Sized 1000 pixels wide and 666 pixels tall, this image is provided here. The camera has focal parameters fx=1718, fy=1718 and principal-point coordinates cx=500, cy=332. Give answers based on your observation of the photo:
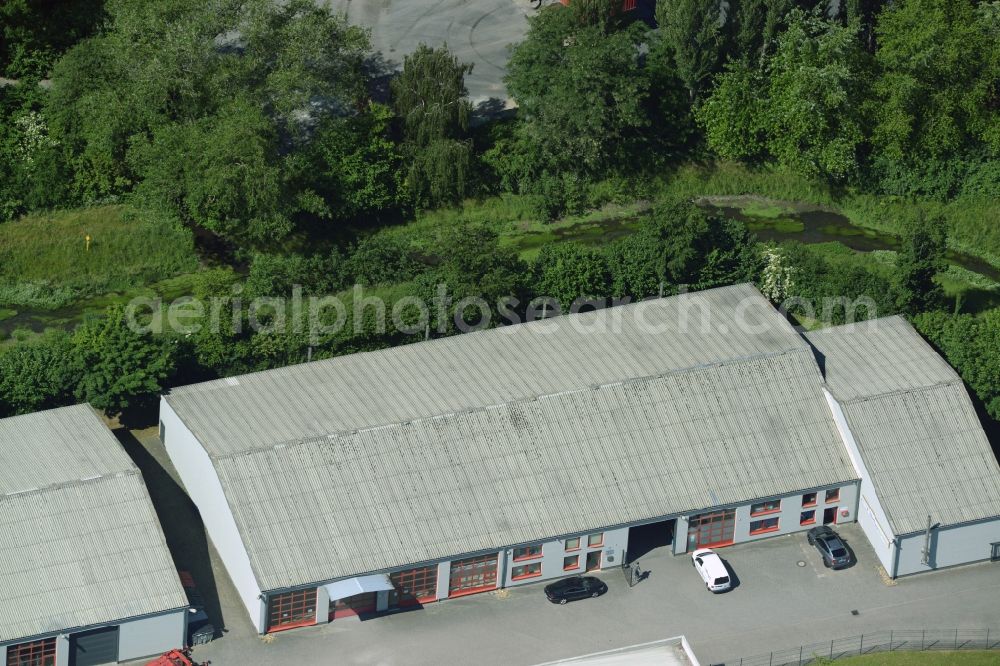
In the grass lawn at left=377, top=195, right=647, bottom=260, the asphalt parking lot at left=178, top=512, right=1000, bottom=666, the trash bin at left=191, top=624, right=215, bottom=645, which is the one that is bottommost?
the asphalt parking lot at left=178, top=512, right=1000, bottom=666

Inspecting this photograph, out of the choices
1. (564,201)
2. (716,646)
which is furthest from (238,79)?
(716,646)

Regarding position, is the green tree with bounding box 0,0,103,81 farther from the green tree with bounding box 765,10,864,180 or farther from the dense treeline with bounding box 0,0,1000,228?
the green tree with bounding box 765,10,864,180

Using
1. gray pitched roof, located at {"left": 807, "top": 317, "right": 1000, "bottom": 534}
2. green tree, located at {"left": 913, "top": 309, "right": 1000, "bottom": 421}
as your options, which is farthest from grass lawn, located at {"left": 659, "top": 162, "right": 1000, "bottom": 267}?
gray pitched roof, located at {"left": 807, "top": 317, "right": 1000, "bottom": 534}

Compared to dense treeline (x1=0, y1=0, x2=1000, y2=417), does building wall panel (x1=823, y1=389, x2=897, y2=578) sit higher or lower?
lower

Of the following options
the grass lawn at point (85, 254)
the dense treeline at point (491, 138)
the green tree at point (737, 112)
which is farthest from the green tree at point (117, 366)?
the green tree at point (737, 112)

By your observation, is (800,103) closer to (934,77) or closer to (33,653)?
(934,77)

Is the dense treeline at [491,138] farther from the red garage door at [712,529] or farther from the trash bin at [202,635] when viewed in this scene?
the trash bin at [202,635]

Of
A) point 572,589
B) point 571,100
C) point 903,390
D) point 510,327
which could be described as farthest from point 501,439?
point 571,100
